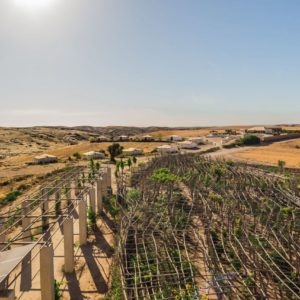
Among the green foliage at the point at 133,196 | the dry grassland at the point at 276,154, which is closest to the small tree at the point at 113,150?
the dry grassland at the point at 276,154

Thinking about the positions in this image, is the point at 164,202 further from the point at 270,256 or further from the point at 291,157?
the point at 291,157

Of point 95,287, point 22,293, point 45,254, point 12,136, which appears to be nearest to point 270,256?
point 95,287

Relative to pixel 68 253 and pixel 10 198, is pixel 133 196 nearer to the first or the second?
pixel 68 253

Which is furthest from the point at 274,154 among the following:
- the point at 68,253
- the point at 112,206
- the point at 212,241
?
the point at 68,253

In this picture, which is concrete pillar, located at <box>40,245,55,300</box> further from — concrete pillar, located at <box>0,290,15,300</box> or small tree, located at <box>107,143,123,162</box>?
small tree, located at <box>107,143,123,162</box>

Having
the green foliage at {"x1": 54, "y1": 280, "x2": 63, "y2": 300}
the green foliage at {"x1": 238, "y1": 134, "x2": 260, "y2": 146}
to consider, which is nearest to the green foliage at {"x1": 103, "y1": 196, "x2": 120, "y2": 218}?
the green foliage at {"x1": 54, "y1": 280, "x2": 63, "y2": 300}

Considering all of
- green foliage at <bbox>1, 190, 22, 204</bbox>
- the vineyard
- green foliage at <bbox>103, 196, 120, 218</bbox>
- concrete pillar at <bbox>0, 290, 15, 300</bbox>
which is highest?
concrete pillar at <bbox>0, 290, 15, 300</bbox>
